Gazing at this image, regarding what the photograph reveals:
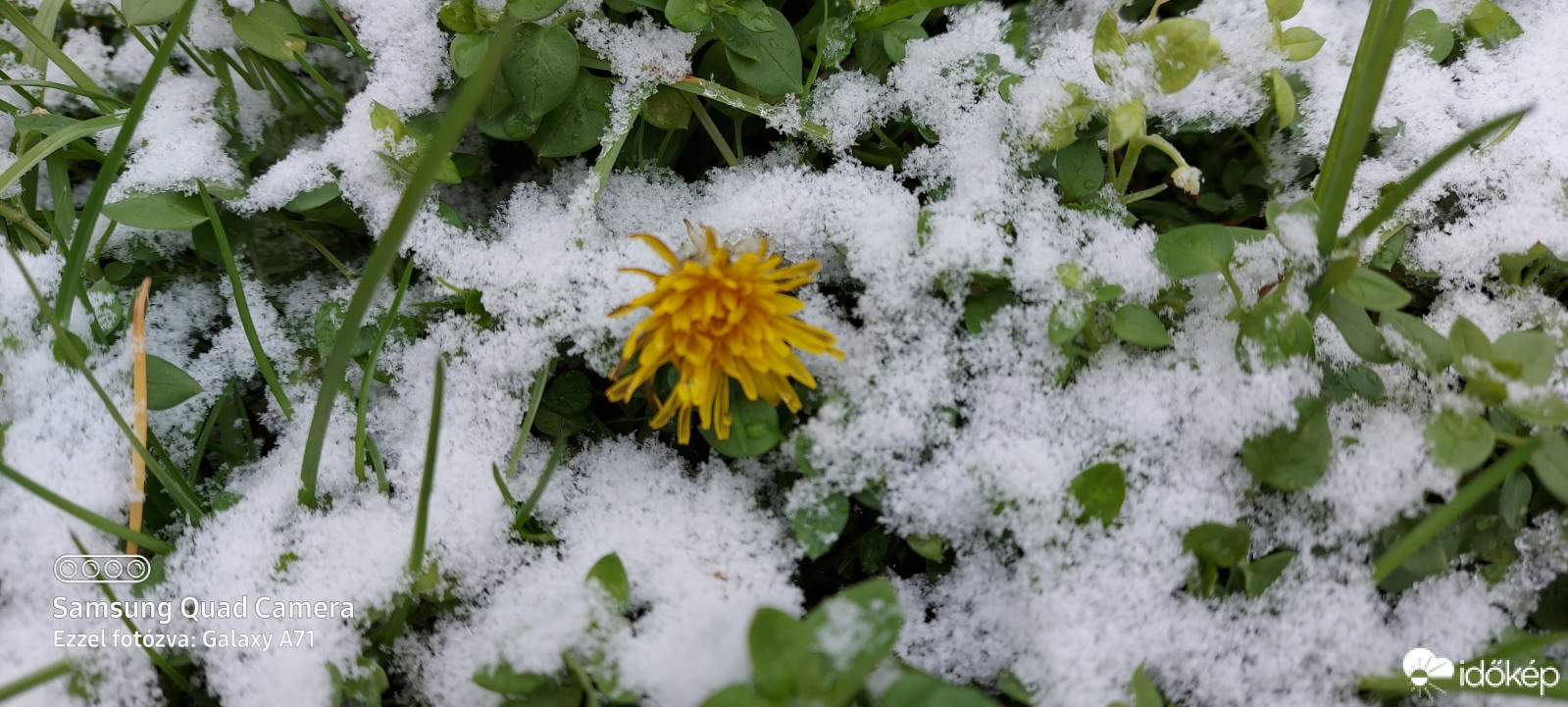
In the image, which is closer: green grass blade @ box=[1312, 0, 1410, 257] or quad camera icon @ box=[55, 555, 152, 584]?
green grass blade @ box=[1312, 0, 1410, 257]

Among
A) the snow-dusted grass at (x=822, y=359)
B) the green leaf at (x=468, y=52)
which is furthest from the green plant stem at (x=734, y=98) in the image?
the green leaf at (x=468, y=52)

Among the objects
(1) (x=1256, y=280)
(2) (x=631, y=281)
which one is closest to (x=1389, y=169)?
(1) (x=1256, y=280)

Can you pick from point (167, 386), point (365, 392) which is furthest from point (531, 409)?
point (167, 386)

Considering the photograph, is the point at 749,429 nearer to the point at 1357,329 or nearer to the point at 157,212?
the point at 1357,329

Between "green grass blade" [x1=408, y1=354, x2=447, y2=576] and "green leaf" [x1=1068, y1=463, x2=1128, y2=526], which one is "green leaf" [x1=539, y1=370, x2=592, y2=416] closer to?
"green grass blade" [x1=408, y1=354, x2=447, y2=576]

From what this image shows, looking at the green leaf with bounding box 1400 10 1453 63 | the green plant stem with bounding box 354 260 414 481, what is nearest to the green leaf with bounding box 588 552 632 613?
the green plant stem with bounding box 354 260 414 481

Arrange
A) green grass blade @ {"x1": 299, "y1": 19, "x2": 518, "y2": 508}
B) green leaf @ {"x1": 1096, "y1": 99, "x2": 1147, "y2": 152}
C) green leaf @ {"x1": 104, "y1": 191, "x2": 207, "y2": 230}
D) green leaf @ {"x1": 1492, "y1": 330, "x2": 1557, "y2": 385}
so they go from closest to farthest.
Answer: green grass blade @ {"x1": 299, "y1": 19, "x2": 518, "y2": 508}
green leaf @ {"x1": 1492, "y1": 330, "x2": 1557, "y2": 385}
green leaf @ {"x1": 1096, "y1": 99, "x2": 1147, "y2": 152}
green leaf @ {"x1": 104, "y1": 191, "x2": 207, "y2": 230}

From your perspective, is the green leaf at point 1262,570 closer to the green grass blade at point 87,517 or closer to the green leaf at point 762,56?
the green leaf at point 762,56

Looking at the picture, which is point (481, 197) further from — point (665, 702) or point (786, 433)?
point (665, 702)
